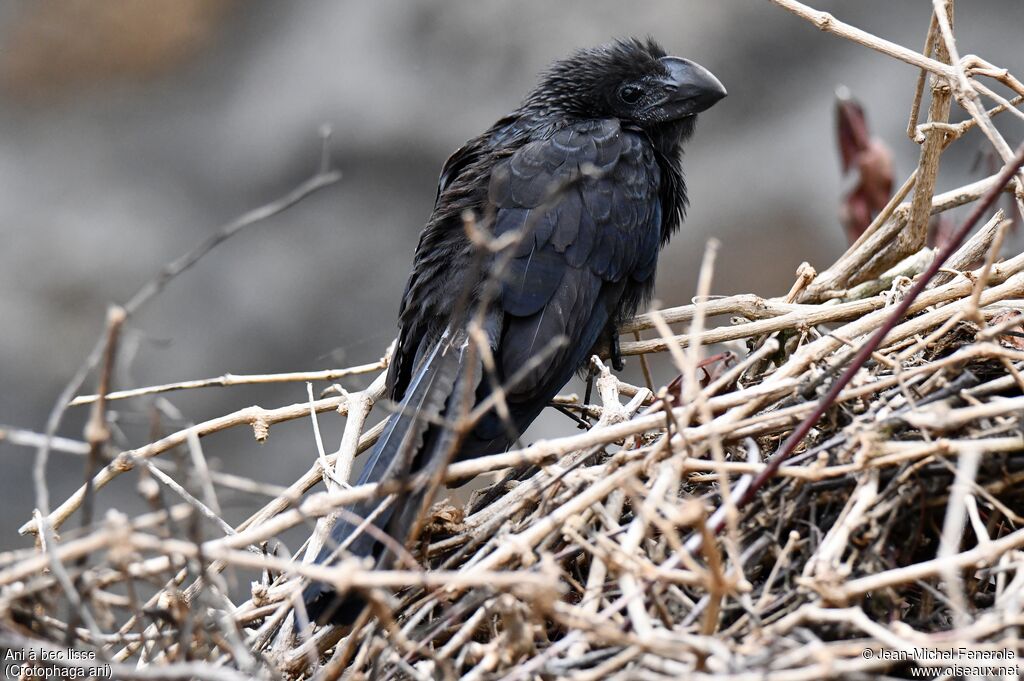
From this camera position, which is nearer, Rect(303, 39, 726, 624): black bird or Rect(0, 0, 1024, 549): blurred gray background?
Rect(303, 39, 726, 624): black bird

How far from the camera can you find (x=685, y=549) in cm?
150

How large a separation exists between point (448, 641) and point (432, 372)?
744 millimetres

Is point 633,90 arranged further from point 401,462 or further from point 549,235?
point 401,462

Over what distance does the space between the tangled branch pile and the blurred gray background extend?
174 inches

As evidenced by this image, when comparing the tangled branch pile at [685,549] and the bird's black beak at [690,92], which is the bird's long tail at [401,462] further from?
the bird's black beak at [690,92]

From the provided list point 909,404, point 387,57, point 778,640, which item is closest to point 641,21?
point 387,57

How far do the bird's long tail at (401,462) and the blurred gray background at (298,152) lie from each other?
4196 mm

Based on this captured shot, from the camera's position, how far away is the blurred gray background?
6617mm

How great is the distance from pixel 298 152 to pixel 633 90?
12.2 feet

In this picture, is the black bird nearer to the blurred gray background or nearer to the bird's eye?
the bird's eye

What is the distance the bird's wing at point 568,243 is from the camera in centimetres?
269

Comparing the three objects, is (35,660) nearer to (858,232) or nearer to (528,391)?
(528,391)

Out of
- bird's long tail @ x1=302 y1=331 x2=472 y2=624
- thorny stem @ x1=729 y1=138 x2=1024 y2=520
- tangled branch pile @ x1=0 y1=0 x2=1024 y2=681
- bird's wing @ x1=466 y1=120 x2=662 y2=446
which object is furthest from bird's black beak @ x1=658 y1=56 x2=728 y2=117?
thorny stem @ x1=729 y1=138 x2=1024 y2=520

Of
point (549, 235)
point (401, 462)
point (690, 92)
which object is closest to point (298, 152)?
point (690, 92)
